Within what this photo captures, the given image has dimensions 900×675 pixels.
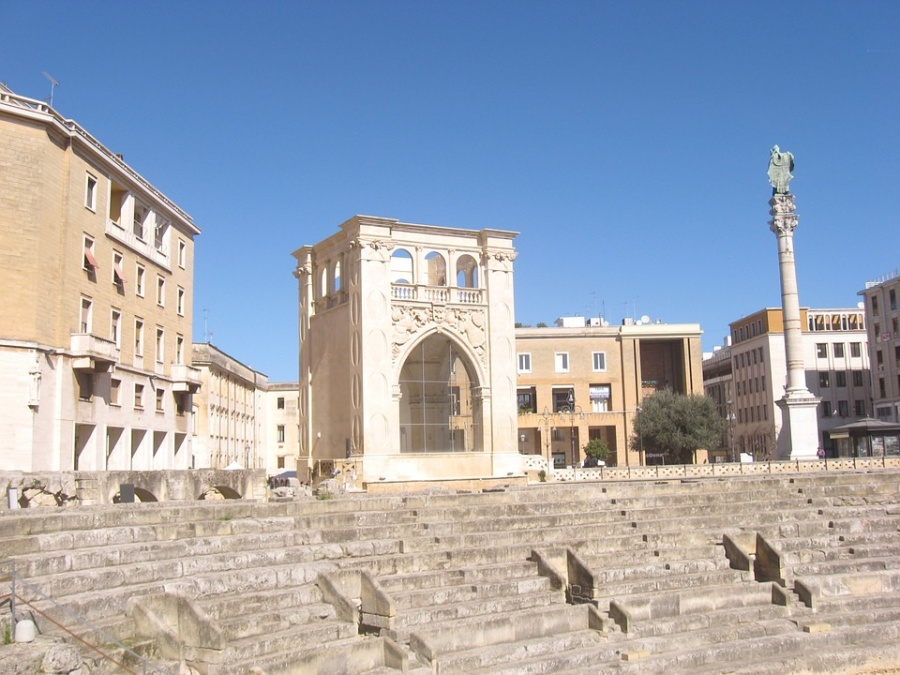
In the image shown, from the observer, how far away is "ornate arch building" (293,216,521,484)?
1345 inches

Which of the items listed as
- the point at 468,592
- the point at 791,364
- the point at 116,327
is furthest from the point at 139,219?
the point at 791,364

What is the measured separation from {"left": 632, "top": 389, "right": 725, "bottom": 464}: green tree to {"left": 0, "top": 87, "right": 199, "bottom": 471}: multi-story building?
32058 millimetres

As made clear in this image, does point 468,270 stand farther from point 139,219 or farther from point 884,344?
point 884,344

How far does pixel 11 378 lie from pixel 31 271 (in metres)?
3.07

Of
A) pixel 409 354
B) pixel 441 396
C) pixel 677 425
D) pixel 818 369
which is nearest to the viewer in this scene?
pixel 409 354

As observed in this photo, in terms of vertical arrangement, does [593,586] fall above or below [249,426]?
below

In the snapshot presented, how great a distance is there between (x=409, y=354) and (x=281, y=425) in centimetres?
4019

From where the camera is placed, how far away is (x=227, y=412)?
59250mm

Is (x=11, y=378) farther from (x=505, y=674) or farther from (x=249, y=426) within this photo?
(x=249, y=426)

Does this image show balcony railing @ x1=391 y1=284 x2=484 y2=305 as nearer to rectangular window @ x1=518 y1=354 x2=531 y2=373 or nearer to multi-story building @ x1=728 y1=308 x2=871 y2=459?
rectangular window @ x1=518 y1=354 x2=531 y2=373

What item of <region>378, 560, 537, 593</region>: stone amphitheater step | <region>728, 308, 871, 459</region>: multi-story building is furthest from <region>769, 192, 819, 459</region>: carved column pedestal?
<region>728, 308, 871, 459</region>: multi-story building

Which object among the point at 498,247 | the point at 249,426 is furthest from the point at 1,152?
the point at 249,426

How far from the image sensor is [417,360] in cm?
3638

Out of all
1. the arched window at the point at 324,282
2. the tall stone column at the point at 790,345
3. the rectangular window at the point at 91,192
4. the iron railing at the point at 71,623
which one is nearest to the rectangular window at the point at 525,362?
the tall stone column at the point at 790,345
